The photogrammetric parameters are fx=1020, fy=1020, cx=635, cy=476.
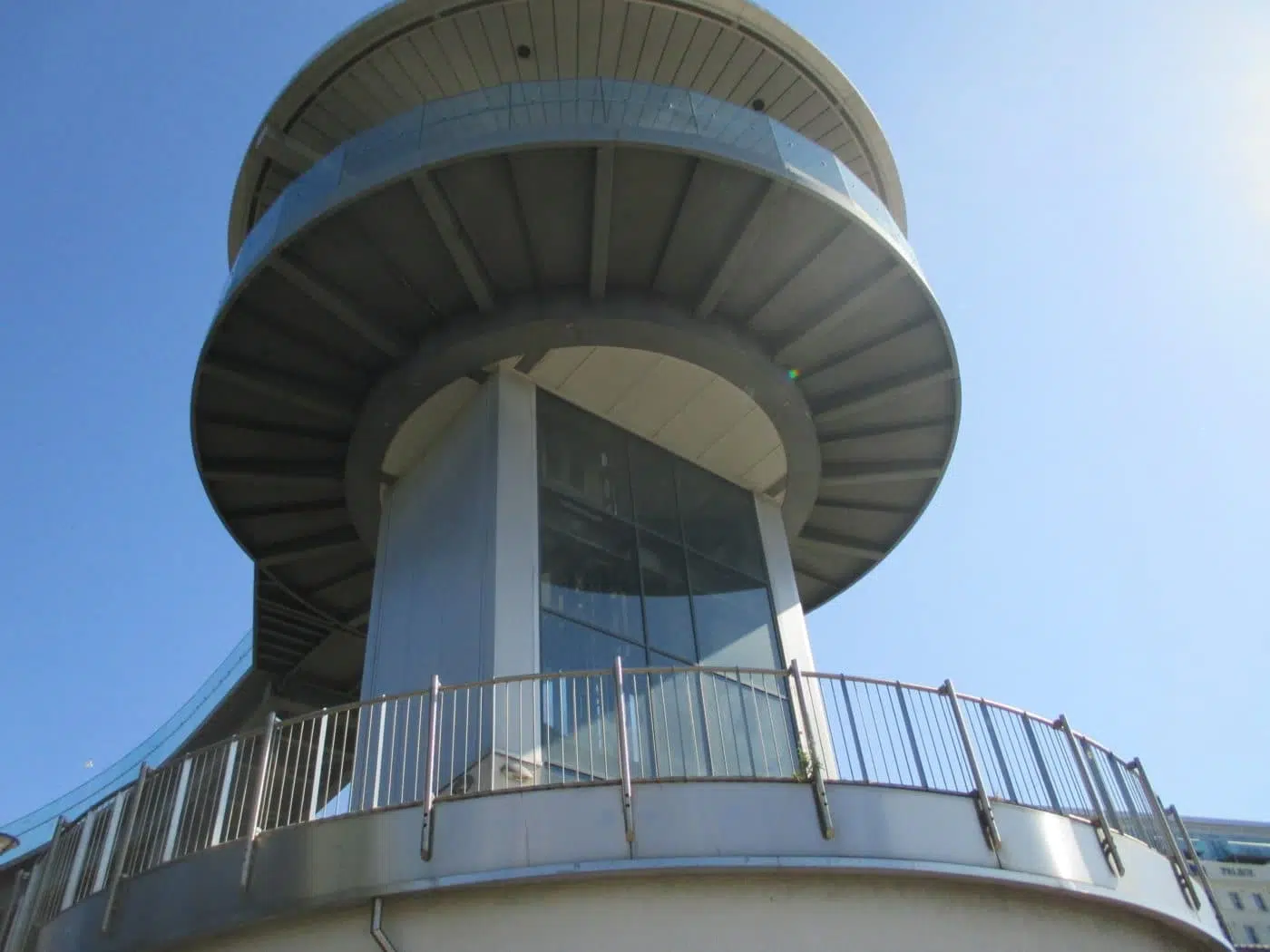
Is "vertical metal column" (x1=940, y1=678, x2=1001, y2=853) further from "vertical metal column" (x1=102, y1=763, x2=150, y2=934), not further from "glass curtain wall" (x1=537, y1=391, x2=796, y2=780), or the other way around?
"vertical metal column" (x1=102, y1=763, x2=150, y2=934)

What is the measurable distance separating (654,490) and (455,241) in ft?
13.3

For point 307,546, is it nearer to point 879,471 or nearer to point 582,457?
point 582,457

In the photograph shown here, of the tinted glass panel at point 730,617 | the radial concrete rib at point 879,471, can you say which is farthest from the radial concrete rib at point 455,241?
the radial concrete rib at point 879,471

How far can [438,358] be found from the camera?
12.1m

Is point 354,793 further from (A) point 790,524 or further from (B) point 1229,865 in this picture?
(B) point 1229,865

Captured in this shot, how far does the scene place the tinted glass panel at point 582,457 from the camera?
40.2ft

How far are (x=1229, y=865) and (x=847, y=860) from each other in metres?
76.3

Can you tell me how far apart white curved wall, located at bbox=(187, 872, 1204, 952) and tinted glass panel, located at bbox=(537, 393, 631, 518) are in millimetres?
5758

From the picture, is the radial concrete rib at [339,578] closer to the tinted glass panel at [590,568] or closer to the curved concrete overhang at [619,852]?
the tinted glass panel at [590,568]

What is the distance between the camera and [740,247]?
11.4 m

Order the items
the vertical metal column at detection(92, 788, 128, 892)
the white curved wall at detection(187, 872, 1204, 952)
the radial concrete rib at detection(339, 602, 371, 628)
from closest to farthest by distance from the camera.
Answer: the white curved wall at detection(187, 872, 1204, 952), the vertical metal column at detection(92, 788, 128, 892), the radial concrete rib at detection(339, 602, 371, 628)

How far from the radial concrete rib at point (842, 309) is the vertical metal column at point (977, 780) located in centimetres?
525

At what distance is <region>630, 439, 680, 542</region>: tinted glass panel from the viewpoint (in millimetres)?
12805

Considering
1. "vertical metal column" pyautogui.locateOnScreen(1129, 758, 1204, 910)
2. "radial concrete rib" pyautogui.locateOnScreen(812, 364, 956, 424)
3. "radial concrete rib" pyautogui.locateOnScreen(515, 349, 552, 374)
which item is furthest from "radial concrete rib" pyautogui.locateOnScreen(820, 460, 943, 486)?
"vertical metal column" pyautogui.locateOnScreen(1129, 758, 1204, 910)
